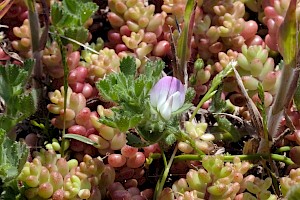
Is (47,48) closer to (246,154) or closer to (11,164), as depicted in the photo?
(11,164)

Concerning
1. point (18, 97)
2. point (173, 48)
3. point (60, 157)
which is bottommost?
point (60, 157)

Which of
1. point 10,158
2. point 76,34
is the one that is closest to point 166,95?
point 10,158

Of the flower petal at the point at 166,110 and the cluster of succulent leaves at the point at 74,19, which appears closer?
the flower petal at the point at 166,110

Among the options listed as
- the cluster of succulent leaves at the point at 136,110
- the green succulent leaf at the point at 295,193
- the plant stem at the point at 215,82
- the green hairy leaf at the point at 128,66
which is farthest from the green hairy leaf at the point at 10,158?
the green succulent leaf at the point at 295,193

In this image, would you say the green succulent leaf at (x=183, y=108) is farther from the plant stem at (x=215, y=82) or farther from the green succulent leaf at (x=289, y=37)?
the green succulent leaf at (x=289, y=37)

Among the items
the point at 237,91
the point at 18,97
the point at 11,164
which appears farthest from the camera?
the point at 237,91

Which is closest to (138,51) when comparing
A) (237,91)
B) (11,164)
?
(237,91)
